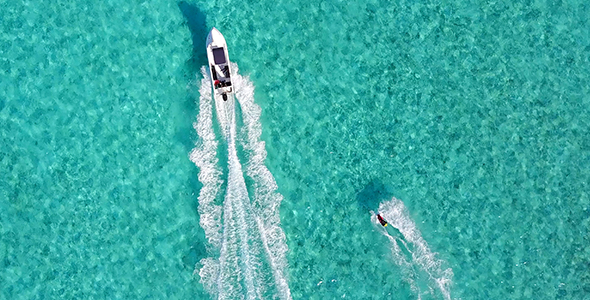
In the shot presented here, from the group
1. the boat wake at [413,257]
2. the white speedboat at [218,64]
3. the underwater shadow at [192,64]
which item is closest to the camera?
the white speedboat at [218,64]

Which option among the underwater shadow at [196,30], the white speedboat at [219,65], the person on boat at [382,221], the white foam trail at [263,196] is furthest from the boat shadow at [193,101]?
the person on boat at [382,221]

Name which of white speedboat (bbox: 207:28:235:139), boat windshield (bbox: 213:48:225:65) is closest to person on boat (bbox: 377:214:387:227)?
white speedboat (bbox: 207:28:235:139)

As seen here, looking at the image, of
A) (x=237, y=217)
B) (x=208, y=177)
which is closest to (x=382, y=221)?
(x=237, y=217)

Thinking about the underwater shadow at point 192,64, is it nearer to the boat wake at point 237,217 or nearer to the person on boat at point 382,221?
the boat wake at point 237,217

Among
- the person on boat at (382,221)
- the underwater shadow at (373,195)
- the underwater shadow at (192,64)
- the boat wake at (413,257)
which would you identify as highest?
the underwater shadow at (192,64)

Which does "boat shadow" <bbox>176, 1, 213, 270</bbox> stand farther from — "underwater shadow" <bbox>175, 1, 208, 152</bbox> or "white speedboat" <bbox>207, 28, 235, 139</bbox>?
"white speedboat" <bbox>207, 28, 235, 139</bbox>

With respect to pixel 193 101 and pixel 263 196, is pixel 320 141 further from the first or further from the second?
pixel 193 101

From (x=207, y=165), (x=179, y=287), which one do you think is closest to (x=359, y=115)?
(x=207, y=165)
